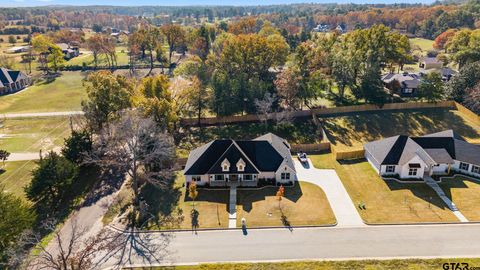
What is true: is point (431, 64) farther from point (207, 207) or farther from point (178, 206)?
point (178, 206)

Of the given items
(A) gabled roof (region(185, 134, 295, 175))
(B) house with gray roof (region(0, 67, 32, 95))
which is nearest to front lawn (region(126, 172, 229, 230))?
(A) gabled roof (region(185, 134, 295, 175))

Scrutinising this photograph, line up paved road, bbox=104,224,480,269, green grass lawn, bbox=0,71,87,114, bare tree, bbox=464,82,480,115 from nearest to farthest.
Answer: paved road, bbox=104,224,480,269 → bare tree, bbox=464,82,480,115 → green grass lawn, bbox=0,71,87,114

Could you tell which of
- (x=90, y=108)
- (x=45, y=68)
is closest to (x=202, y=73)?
(x=90, y=108)

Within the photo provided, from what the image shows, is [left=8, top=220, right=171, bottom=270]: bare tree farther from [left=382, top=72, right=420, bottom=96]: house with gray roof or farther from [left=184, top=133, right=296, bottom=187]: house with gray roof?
[left=382, top=72, right=420, bottom=96]: house with gray roof

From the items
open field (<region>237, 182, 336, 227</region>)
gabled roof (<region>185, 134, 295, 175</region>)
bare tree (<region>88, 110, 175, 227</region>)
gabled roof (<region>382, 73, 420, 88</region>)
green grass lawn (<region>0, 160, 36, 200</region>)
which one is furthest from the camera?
gabled roof (<region>382, 73, 420, 88</region>)

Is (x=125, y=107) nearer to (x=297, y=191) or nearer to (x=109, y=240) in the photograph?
(x=109, y=240)

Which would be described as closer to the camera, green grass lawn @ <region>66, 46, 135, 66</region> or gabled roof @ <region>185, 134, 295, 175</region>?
gabled roof @ <region>185, 134, 295, 175</region>

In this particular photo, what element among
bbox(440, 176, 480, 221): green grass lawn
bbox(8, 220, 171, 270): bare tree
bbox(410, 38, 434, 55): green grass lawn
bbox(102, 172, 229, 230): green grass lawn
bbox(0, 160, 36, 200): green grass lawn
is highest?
bbox(410, 38, 434, 55): green grass lawn
